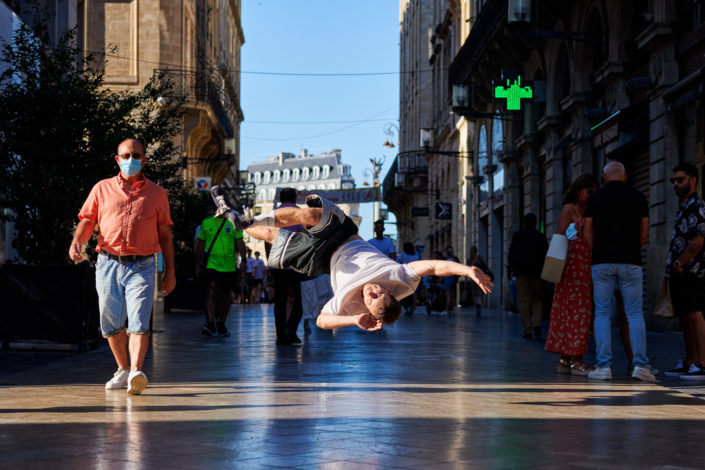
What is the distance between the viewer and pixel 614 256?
9.20 meters

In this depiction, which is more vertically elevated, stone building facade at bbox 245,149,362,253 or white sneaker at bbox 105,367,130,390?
stone building facade at bbox 245,149,362,253

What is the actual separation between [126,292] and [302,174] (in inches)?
5963

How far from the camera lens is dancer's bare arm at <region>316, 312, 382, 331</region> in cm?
693

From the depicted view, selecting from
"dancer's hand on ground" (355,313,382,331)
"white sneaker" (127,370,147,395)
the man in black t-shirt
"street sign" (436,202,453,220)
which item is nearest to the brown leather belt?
"white sneaker" (127,370,147,395)

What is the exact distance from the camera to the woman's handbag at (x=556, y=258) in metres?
9.67

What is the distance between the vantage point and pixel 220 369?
384 inches

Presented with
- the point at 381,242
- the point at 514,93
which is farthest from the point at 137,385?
the point at 514,93

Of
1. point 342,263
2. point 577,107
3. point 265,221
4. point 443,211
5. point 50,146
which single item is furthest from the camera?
point 443,211

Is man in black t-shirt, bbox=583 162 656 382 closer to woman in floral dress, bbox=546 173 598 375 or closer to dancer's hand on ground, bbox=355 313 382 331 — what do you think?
woman in floral dress, bbox=546 173 598 375

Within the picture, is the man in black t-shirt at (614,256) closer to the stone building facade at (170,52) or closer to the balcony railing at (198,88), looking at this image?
the stone building facade at (170,52)

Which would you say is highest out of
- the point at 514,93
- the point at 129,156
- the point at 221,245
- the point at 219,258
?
the point at 514,93

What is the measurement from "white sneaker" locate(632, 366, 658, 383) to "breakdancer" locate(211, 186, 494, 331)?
8.56 ft

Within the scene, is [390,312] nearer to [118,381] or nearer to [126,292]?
[126,292]

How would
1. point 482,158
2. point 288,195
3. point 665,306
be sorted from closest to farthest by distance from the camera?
point 665,306
point 288,195
point 482,158
